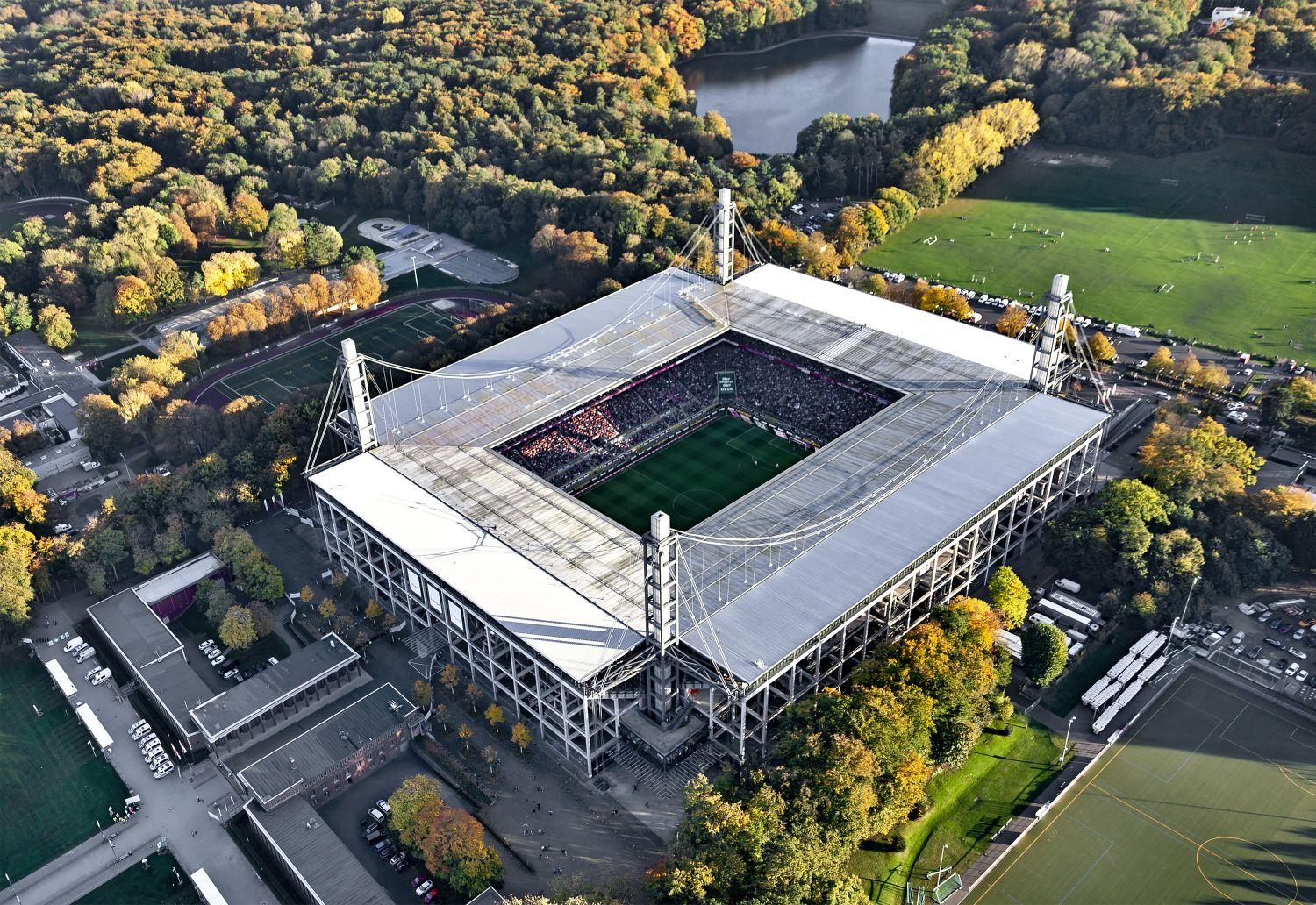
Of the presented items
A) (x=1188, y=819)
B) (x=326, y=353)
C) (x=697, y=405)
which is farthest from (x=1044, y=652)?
(x=326, y=353)

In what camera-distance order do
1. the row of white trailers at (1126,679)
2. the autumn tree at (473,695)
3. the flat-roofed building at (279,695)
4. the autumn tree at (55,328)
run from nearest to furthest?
the flat-roofed building at (279,695) → the row of white trailers at (1126,679) → the autumn tree at (473,695) → the autumn tree at (55,328)

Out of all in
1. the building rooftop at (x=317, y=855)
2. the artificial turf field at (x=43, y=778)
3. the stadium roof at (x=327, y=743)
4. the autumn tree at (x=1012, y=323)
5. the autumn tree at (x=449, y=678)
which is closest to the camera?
the building rooftop at (x=317, y=855)

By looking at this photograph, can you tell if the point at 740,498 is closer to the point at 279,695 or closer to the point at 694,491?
the point at 694,491

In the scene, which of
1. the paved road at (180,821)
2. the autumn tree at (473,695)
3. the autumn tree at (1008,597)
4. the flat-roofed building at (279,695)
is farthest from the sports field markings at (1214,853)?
the paved road at (180,821)

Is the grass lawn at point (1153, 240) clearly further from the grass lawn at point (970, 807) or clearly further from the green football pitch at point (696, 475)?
the grass lawn at point (970, 807)

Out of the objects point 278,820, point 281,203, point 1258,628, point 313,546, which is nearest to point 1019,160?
point 1258,628

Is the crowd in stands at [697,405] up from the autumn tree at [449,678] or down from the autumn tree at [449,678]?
up
